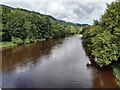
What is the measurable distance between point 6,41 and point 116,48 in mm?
46671

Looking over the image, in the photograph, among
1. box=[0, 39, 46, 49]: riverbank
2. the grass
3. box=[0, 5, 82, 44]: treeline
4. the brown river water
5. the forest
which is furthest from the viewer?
box=[0, 5, 82, 44]: treeline

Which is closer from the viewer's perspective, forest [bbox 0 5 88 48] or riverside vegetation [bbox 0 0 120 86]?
riverside vegetation [bbox 0 0 120 86]

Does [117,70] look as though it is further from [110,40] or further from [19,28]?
[19,28]

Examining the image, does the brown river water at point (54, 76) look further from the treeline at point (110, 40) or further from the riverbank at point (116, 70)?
the treeline at point (110, 40)

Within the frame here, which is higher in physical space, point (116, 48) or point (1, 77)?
point (116, 48)

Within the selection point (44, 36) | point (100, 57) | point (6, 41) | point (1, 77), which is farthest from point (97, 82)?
point (44, 36)

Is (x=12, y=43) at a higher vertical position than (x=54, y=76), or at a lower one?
higher

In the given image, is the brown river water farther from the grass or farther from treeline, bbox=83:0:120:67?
treeline, bbox=83:0:120:67

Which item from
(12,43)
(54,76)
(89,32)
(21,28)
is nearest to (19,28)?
(21,28)

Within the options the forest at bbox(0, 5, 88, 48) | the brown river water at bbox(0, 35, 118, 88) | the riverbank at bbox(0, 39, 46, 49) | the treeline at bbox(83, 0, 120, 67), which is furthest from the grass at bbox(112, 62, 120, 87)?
the forest at bbox(0, 5, 88, 48)

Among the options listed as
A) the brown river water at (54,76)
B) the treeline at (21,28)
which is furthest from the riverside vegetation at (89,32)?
the brown river water at (54,76)

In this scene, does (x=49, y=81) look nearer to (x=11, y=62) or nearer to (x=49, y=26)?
(x=11, y=62)

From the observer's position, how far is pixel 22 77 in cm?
3388

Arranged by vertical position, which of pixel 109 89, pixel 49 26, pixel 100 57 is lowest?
pixel 109 89
